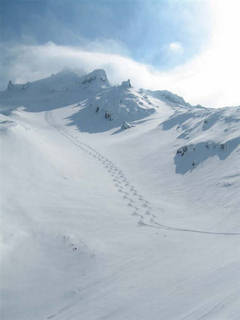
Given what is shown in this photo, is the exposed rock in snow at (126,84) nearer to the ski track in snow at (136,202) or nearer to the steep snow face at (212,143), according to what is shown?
the steep snow face at (212,143)

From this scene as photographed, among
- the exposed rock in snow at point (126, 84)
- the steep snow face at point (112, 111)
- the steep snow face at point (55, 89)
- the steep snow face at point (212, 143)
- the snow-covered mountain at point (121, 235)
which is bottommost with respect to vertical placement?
the snow-covered mountain at point (121, 235)

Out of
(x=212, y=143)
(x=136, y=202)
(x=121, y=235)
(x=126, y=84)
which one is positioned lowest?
(x=121, y=235)

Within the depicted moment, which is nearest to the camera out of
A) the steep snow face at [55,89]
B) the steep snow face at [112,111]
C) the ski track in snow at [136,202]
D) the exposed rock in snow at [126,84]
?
the ski track in snow at [136,202]

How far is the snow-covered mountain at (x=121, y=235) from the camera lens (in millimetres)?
5242

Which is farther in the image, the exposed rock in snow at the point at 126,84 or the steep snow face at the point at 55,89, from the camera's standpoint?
the steep snow face at the point at 55,89

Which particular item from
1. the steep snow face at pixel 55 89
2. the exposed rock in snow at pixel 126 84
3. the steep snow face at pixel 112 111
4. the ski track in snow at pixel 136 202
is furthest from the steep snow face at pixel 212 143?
the steep snow face at pixel 55 89

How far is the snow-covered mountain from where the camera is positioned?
5242 millimetres

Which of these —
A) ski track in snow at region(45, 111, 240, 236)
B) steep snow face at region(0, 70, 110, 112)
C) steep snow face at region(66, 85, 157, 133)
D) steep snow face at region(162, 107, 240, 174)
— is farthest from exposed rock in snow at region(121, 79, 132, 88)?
ski track in snow at region(45, 111, 240, 236)

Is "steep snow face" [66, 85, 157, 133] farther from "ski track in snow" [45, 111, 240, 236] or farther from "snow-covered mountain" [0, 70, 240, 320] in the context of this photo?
"snow-covered mountain" [0, 70, 240, 320]

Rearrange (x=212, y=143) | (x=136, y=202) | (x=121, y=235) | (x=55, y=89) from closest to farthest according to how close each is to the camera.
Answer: (x=121, y=235) → (x=136, y=202) → (x=212, y=143) → (x=55, y=89)

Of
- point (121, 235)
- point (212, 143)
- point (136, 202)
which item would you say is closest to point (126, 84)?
point (212, 143)

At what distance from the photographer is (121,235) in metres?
8.38

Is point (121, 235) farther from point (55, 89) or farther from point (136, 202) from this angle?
point (55, 89)

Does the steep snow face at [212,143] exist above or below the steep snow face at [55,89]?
below
